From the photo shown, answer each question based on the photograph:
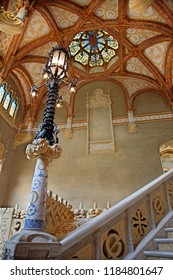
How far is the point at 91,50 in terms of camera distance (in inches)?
462

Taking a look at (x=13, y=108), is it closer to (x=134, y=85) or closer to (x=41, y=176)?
(x=134, y=85)

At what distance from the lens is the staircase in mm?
2014

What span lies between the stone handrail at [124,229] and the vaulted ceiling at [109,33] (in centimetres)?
858

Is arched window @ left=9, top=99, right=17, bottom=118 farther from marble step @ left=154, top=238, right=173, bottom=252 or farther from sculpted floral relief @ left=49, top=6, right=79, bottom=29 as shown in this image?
marble step @ left=154, top=238, right=173, bottom=252

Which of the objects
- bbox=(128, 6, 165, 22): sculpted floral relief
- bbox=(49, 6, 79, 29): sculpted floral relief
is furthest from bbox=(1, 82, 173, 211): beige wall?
bbox=(49, 6, 79, 29): sculpted floral relief

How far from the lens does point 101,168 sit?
31.4ft

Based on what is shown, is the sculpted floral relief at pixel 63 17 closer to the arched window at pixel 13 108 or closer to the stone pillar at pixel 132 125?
the arched window at pixel 13 108

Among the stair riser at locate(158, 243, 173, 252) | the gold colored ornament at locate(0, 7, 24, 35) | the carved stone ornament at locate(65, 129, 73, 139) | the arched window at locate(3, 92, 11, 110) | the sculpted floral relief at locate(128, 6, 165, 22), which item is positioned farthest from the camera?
the carved stone ornament at locate(65, 129, 73, 139)

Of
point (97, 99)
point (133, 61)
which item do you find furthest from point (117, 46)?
point (97, 99)

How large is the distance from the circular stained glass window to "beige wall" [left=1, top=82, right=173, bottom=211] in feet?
12.9

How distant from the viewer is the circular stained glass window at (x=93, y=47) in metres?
11.1
